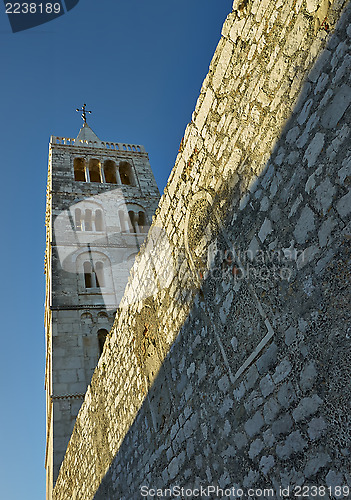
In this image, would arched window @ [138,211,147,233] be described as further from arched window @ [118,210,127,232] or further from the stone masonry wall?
the stone masonry wall

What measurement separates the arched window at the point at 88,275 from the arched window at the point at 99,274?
23cm

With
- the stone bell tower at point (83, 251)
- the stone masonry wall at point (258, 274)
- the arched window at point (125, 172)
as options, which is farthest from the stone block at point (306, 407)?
the arched window at point (125, 172)

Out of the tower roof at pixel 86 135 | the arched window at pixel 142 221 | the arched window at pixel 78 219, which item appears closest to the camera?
the arched window at pixel 78 219

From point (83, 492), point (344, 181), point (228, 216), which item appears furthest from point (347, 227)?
point (83, 492)

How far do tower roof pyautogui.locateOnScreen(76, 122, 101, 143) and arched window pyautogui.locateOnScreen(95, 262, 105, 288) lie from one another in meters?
9.01

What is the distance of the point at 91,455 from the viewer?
653 cm

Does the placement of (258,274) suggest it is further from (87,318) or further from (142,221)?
(142,221)

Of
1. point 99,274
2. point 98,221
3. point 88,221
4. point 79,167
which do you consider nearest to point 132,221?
point 98,221

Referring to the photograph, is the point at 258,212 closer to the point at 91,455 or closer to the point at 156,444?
the point at 156,444

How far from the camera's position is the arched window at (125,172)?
20.8 metres

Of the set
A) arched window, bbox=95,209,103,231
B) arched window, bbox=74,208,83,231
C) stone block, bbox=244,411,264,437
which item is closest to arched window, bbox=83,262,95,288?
arched window, bbox=74,208,83,231

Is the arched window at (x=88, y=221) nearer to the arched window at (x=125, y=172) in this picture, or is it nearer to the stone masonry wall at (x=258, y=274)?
the arched window at (x=125, y=172)

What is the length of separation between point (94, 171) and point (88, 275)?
721cm

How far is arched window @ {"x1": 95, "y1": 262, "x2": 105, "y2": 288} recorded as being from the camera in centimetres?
1577
